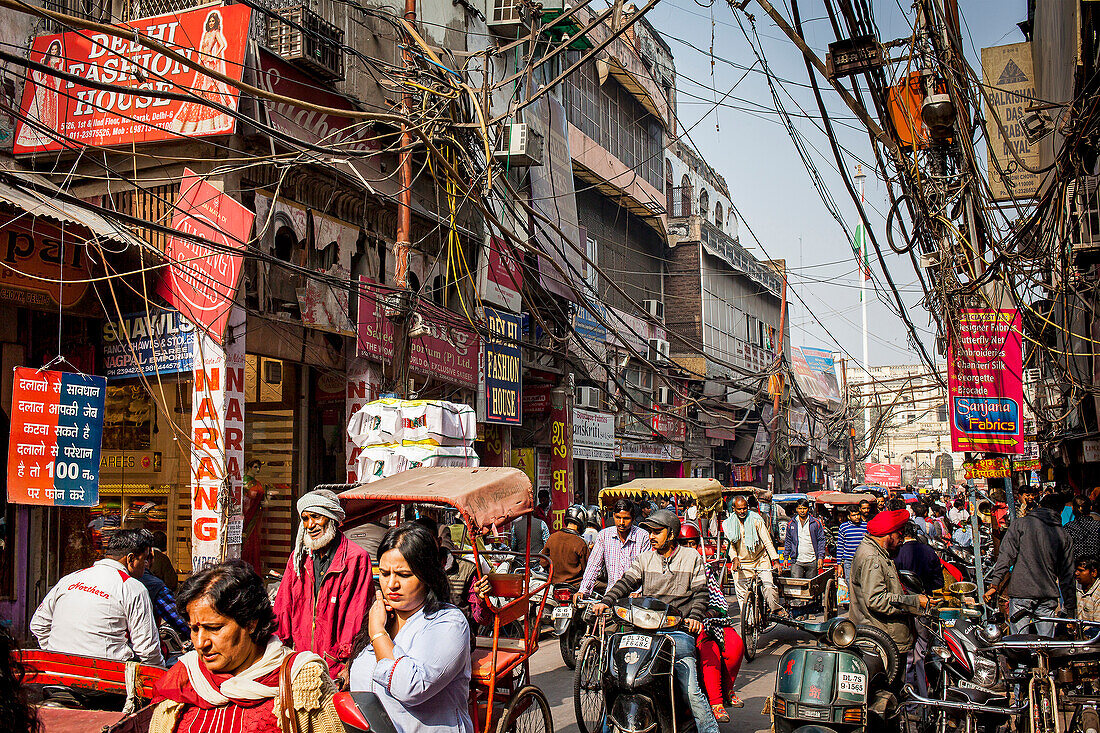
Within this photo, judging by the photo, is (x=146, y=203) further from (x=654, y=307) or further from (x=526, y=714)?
(x=654, y=307)

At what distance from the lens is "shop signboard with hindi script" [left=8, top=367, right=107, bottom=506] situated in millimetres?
8609

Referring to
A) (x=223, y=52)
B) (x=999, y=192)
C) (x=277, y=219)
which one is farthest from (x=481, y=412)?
(x=999, y=192)

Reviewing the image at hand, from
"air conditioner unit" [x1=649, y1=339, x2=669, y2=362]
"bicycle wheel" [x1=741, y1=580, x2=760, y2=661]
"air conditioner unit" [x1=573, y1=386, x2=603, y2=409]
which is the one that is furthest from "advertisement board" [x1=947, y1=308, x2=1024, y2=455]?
"air conditioner unit" [x1=649, y1=339, x2=669, y2=362]

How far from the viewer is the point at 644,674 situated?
19.4 ft

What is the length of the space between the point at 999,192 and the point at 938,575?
45.6ft

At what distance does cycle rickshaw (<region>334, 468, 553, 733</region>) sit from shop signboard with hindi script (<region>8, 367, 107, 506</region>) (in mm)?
3511

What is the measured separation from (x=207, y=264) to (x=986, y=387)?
398 inches

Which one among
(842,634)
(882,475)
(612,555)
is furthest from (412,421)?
(882,475)

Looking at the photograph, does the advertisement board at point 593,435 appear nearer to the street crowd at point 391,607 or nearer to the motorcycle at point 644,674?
the street crowd at point 391,607

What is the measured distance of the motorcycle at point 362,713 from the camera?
3352 mm

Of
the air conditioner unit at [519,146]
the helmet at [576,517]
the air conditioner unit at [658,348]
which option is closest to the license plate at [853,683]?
the helmet at [576,517]

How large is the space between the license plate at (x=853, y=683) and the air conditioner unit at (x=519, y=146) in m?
11.0

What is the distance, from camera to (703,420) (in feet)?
120

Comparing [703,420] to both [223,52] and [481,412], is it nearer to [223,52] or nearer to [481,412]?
[481,412]
